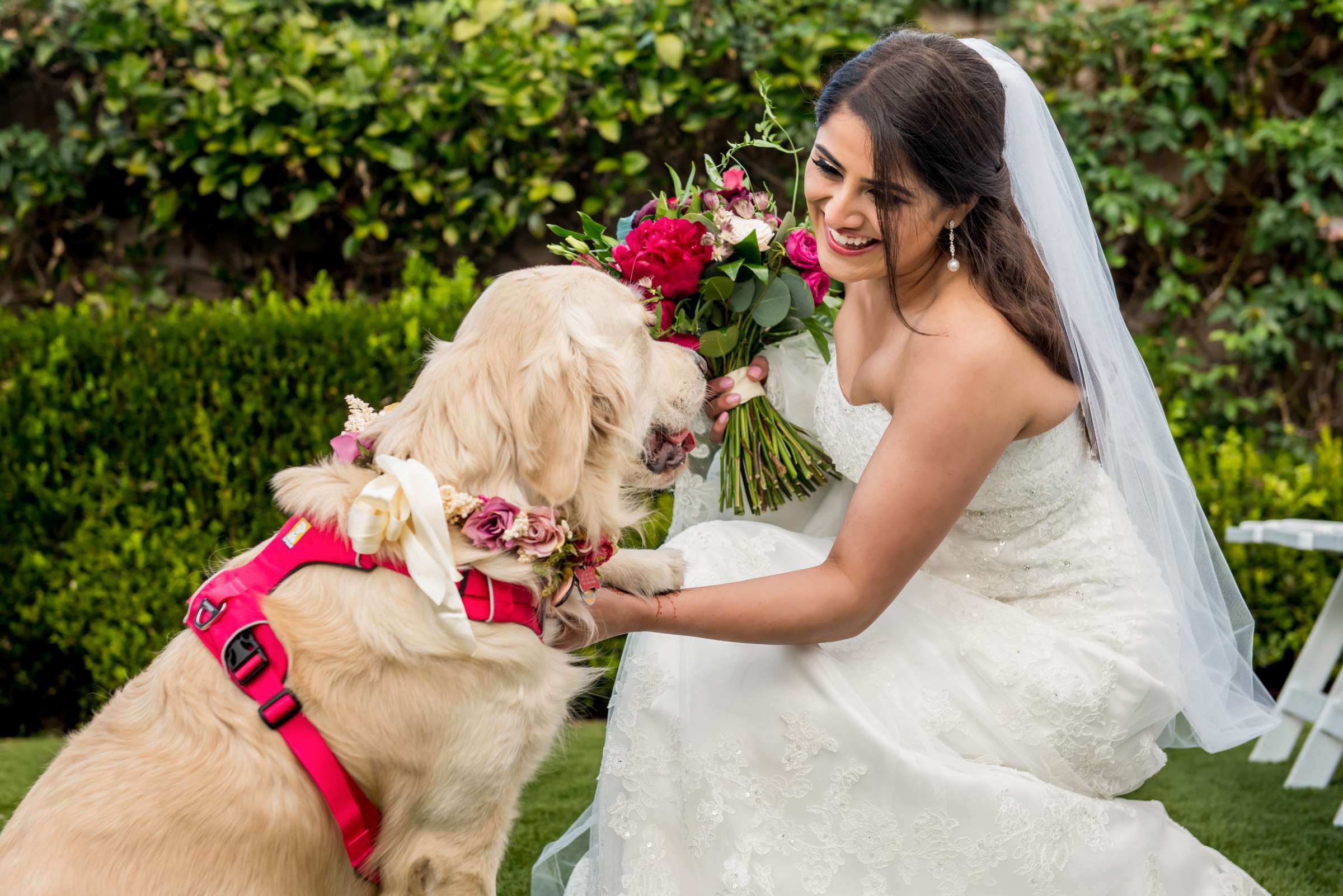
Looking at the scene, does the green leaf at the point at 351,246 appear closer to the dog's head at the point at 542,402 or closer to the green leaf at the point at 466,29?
the green leaf at the point at 466,29

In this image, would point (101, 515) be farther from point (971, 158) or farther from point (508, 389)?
point (971, 158)

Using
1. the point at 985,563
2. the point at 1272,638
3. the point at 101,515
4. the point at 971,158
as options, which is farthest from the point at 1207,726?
the point at 101,515

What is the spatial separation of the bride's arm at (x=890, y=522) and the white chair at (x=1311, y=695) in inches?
80.6

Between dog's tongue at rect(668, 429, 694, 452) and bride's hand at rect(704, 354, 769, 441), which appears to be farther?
bride's hand at rect(704, 354, 769, 441)

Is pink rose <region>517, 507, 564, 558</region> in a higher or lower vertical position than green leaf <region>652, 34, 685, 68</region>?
lower

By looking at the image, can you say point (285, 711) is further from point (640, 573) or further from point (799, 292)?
point (799, 292)

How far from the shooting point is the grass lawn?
3.39 meters

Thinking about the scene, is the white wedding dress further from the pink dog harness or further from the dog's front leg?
the pink dog harness

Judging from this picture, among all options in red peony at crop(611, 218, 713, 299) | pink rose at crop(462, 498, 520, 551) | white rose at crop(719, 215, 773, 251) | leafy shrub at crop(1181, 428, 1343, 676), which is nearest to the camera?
pink rose at crop(462, 498, 520, 551)

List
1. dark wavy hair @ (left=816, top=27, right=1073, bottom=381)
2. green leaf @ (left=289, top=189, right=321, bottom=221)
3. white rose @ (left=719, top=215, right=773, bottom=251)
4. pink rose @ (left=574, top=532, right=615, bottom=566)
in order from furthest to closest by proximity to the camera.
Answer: green leaf @ (left=289, top=189, right=321, bottom=221) → white rose @ (left=719, top=215, right=773, bottom=251) → dark wavy hair @ (left=816, top=27, right=1073, bottom=381) → pink rose @ (left=574, top=532, right=615, bottom=566)

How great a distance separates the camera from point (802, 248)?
3.00 meters

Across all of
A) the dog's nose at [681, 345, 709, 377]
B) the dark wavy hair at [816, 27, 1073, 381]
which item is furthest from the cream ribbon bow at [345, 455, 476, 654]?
the dark wavy hair at [816, 27, 1073, 381]

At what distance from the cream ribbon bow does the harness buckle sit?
30 centimetres

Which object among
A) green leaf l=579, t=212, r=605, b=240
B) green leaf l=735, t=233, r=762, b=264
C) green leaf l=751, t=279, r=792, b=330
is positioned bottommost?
green leaf l=751, t=279, r=792, b=330
